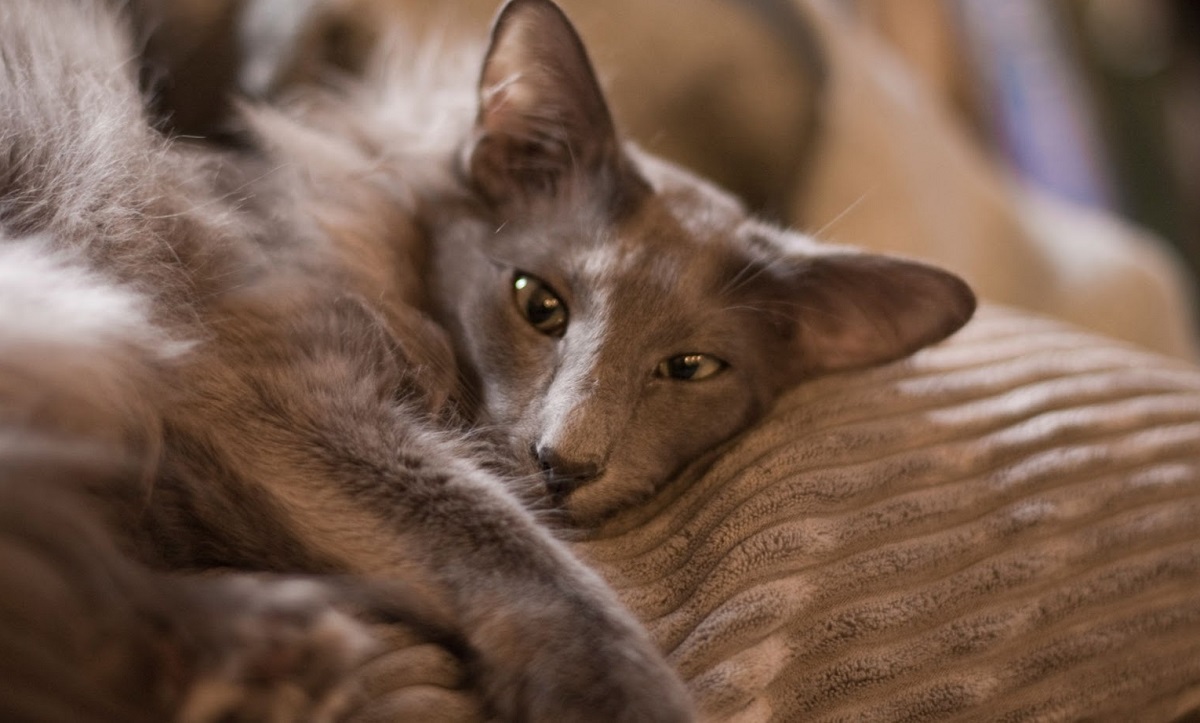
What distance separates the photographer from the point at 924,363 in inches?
51.8

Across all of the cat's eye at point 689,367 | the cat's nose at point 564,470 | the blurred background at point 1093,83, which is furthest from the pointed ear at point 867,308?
the blurred background at point 1093,83

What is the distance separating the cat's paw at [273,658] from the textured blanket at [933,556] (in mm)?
344

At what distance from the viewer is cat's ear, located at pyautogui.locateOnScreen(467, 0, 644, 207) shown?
122 cm

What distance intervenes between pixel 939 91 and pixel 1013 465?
9.76 feet

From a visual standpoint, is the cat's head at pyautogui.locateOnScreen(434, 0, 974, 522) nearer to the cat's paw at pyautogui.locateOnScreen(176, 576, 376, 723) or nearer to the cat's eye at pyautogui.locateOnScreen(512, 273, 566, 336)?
the cat's eye at pyautogui.locateOnScreen(512, 273, 566, 336)

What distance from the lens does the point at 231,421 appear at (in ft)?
3.05

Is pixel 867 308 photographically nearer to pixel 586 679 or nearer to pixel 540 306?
pixel 540 306

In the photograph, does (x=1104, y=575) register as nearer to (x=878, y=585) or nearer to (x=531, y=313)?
(x=878, y=585)

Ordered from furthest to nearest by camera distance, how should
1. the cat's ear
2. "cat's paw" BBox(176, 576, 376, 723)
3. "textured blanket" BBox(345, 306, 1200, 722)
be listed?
the cat's ear < "textured blanket" BBox(345, 306, 1200, 722) < "cat's paw" BBox(176, 576, 376, 723)

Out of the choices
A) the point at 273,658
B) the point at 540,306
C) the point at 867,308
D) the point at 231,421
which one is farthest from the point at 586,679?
the point at 867,308

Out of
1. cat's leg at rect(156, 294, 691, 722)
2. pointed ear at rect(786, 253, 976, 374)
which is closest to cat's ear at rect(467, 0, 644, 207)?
pointed ear at rect(786, 253, 976, 374)

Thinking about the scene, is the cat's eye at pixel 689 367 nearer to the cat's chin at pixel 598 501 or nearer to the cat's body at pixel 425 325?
the cat's body at pixel 425 325

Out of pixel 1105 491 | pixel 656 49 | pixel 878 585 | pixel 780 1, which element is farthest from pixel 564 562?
pixel 780 1

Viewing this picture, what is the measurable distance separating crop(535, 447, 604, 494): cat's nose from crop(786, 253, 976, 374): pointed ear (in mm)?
407
